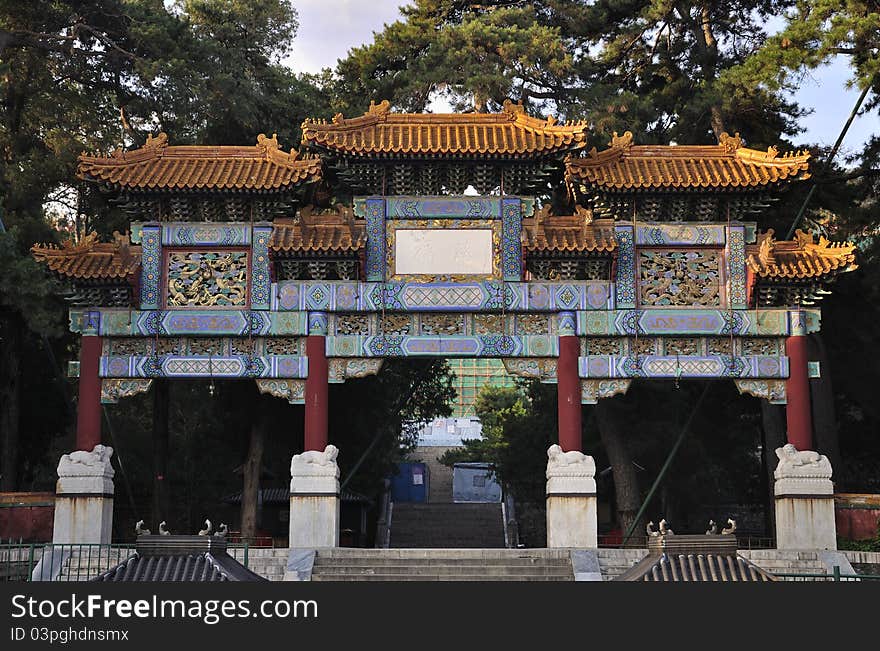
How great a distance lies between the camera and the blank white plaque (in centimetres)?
2150

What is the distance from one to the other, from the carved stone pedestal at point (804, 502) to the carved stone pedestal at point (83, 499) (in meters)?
10.8

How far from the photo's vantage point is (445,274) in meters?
21.4

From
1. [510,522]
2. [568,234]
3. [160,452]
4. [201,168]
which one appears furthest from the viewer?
[510,522]

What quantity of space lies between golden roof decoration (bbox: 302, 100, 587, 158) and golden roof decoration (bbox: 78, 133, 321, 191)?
0.65 meters

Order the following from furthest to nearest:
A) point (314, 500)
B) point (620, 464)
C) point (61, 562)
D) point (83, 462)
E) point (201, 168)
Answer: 1. point (620, 464)
2. point (201, 168)
3. point (83, 462)
4. point (314, 500)
5. point (61, 562)

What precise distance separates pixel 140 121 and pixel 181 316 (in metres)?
9.25

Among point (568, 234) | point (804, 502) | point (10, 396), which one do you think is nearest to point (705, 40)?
point (568, 234)

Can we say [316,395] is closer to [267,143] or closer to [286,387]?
[286,387]

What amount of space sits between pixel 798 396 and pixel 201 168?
34.9 feet

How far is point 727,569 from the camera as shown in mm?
11664

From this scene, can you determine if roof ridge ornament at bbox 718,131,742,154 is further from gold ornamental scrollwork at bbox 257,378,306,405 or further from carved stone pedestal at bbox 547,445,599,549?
gold ornamental scrollwork at bbox 257,378,306,405

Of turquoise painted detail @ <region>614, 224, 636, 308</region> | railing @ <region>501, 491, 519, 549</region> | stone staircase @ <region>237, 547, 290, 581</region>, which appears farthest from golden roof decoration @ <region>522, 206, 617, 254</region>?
railing @ <region>501, 491, 519, 549</region>

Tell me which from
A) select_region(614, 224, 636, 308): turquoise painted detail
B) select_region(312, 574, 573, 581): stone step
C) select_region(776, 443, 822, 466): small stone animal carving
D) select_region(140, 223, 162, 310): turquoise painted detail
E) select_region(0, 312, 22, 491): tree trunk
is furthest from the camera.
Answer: select_region(0, 312, 22, 491): tree trunk

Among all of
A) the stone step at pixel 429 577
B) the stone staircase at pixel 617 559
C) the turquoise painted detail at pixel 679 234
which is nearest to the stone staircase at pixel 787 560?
the stone staircase at pixel 617 559
